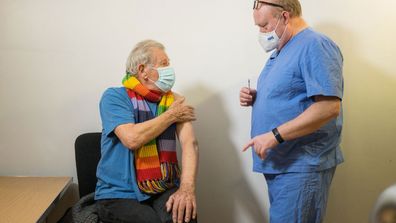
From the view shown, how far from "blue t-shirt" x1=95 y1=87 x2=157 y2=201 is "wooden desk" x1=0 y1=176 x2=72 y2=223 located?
252 millimetres

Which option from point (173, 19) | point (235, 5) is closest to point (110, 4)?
point (173, 19)

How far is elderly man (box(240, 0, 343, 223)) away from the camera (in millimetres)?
1276

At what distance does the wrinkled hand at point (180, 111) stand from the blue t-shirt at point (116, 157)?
0.19 metres

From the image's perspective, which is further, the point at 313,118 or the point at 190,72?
the point at 190,72

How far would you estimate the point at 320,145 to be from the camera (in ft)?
4.56

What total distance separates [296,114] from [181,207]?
2.02 ft

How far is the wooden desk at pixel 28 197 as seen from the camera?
4.71 ft

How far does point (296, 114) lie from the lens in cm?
137

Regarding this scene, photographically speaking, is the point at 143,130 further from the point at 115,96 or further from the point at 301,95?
the point at 301,95

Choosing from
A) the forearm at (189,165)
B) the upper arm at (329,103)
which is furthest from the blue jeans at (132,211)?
the upper arm at (329,103)

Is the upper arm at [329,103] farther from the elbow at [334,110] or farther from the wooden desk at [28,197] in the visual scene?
the wooden desk at [28,197]

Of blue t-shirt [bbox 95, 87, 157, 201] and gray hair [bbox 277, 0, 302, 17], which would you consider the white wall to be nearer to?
blue t-shirt [bbox 95, 87, 157, 201]

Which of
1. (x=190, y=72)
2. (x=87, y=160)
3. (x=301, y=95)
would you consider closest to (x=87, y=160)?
(x=87, y=160)

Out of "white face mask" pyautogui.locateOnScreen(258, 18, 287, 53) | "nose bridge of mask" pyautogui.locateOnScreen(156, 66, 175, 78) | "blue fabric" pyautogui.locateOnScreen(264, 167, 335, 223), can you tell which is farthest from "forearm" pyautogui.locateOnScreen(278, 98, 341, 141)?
"nose bridge of mask" pyautogui.locateOnScreen(156, 66, 175, 78)
